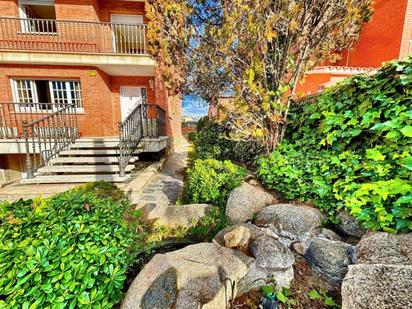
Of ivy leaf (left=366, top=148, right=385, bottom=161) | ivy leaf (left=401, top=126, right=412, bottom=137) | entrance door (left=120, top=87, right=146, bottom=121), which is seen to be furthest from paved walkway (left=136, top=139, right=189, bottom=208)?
entrance door (left=120, top=87, right=146, bottom=121)

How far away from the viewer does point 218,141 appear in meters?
6.07

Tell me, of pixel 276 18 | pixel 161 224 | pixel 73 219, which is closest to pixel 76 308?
pixel 73 219

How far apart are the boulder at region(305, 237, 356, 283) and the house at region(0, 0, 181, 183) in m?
5.93

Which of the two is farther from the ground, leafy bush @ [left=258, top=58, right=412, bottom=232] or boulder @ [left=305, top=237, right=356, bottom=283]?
leafy bush @ [left=258, top=58, right=412, bottom=232]

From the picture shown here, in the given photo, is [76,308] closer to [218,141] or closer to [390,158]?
[390,158]

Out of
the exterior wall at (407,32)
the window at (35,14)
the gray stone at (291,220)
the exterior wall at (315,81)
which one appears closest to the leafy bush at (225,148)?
the gray stone at (291,220)

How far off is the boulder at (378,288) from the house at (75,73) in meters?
6.46

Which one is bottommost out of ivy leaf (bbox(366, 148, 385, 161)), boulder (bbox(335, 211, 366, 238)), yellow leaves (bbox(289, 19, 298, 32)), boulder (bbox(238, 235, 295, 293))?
boulder (bbox(238, 235, 295, 293))

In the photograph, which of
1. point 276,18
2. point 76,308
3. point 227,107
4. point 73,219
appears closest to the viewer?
point 76,308

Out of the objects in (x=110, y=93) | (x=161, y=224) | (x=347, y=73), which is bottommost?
(x=161, y=224)

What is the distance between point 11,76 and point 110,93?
13.1 feet

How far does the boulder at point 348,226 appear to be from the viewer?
7.93 ft

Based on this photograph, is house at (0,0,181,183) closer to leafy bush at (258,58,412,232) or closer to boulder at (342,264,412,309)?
leafy bush at (258,58,412,232)

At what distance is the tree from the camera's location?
9.98 ft
